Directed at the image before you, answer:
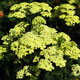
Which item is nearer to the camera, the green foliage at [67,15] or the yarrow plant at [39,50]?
the yarrow plant at [39,50]

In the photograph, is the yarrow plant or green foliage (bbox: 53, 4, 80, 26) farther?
green foliage (bbox: 53, 4, 80, 26)

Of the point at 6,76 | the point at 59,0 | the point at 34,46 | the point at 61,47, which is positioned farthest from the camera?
the point at 59,0

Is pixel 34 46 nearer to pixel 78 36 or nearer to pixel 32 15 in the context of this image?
pixel 32 15

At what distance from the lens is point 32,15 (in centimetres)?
500

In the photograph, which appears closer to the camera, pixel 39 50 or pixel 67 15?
pixel 39 50

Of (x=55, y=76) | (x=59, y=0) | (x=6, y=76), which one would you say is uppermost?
(x=59, y=0)

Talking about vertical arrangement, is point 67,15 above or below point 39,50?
above

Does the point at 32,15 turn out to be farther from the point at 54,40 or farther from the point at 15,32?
the point at 54,40

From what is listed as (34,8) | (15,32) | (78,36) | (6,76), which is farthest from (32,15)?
(6,76)

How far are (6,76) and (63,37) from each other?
1596mm

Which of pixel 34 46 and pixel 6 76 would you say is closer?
pixel 34 46

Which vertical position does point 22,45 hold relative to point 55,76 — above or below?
above

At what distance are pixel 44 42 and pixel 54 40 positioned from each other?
291 millimetres

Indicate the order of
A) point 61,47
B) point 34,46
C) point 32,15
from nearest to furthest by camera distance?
1. point 34,46
2. point 61,47
3. point 32,15
